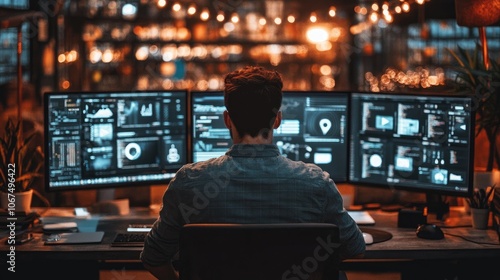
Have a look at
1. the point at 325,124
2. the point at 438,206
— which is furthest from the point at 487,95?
the point at 325,124

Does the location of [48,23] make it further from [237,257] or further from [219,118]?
[237,257]

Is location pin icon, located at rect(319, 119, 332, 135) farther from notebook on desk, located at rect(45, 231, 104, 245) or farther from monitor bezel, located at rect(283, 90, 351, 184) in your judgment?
notebook on desk, located at rect(45, 231, 104, 245)

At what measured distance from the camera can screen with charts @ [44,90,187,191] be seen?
388 cm

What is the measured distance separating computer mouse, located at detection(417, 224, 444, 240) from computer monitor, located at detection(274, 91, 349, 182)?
2.05ft

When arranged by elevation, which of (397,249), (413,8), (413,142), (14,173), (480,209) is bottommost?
(397,249)

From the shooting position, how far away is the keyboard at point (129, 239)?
3.43 metres

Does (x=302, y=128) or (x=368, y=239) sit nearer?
(x=368, y=239)

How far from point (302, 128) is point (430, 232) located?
867 mm

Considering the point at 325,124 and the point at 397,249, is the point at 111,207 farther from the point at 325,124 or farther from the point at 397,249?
the point at 397,249

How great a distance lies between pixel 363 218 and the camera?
13.0 feet

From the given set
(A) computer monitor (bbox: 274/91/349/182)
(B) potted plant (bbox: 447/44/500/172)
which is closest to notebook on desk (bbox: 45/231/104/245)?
(A) computer monitor (bbox: 274/91/349/182)

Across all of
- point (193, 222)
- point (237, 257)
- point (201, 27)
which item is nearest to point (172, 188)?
point (193, 222)

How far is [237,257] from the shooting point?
2.33 metres

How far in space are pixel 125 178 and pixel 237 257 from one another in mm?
1825
